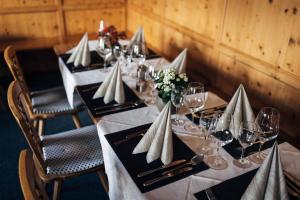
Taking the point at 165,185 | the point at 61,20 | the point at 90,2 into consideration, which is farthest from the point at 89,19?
the point at 165,185

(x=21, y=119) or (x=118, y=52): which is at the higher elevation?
Result: (x=118, y=52)

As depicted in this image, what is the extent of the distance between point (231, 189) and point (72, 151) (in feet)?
3.29

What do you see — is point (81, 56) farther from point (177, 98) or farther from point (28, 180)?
point (28, 180)

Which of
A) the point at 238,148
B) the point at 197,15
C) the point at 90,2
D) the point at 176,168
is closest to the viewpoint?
the point at 176,168

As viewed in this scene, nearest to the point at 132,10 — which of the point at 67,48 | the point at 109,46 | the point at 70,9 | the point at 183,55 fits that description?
the point at 70,9

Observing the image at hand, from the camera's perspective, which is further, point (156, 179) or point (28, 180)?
point (156, 179)

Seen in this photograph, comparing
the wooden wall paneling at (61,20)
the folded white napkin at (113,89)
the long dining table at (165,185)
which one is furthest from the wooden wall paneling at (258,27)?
the wooden wall paneling at (61,20)

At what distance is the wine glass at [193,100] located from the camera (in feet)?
4.97

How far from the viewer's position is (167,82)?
4.95 ft

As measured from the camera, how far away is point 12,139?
8.54 ft

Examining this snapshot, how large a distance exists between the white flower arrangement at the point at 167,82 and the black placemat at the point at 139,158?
0.23m

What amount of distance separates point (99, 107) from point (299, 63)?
1255 millimetres

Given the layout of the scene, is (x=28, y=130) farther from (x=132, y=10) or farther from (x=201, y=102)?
(x=132, y=10)

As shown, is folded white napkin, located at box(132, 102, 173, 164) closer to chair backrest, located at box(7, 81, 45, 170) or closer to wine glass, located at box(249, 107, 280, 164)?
wine glass, located at box(249, 107, 280, 164)
